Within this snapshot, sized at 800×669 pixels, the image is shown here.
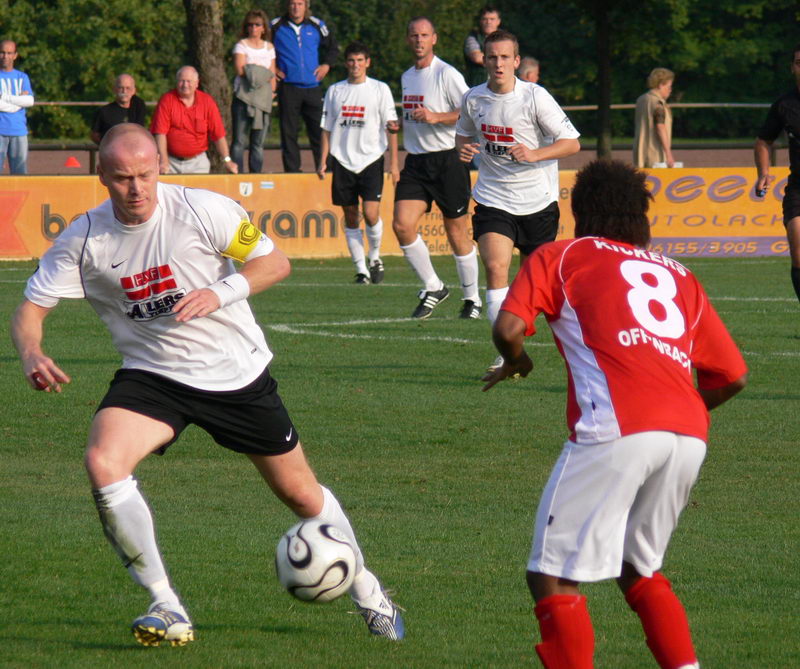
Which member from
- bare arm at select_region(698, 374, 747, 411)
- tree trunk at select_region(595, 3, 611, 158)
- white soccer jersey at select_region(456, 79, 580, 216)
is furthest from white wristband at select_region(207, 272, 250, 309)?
tree trunk at select_region(595, 3, 611, 158)

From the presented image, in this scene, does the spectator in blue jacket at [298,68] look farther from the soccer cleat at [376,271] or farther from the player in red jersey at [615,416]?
the player in red jersey at [615,416]

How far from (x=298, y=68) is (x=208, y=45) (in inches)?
190

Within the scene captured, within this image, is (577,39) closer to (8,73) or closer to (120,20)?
(120,20)

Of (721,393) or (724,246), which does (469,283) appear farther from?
(721,393)

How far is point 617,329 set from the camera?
426 centimetres

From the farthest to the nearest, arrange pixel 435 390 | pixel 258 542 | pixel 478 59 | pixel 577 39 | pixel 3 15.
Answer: pixel 577 39, pixel 3 15, pixel 478 59, pixel 435 390, pixel 258 542

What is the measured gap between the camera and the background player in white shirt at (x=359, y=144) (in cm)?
1717

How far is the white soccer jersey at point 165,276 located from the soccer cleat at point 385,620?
2.96 feet

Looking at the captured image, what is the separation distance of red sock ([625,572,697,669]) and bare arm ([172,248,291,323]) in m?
1.65

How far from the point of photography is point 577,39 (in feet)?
223

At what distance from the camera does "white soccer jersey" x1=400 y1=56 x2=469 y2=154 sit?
46.4 feet

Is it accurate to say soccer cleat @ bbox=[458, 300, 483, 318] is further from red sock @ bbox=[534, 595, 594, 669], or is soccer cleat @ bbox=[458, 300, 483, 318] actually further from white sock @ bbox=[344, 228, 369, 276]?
red sock @ bbox=[534, 595, 594, 669]

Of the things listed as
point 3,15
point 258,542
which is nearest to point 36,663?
point 258,542

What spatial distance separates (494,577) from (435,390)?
447cm
